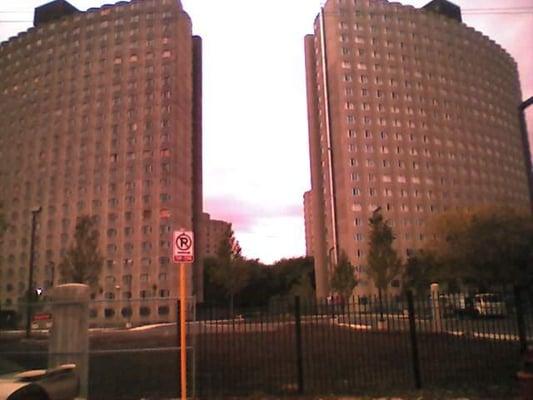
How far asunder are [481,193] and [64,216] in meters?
94.0

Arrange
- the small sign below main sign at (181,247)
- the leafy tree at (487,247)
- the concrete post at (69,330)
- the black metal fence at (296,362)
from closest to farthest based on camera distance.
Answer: the small sign below main sign at (181,247), the black metal fence at (296,362), the concrete post at (69,330), the leafy tree at (487,247)

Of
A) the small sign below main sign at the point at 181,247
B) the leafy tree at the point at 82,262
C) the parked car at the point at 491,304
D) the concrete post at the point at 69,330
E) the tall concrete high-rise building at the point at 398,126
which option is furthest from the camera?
the tall concrete high-rise building at the point at 398,126

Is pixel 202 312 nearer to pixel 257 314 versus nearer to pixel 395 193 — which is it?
pixel 257 314

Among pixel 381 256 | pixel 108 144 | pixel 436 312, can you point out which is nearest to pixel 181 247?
pixel 436 312

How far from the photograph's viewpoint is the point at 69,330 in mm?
12211

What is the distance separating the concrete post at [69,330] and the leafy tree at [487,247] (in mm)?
39781

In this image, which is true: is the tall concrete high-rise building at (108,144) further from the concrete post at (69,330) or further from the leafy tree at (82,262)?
the concrete post at (69,330)

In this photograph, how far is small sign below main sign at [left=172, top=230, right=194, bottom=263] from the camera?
33.8 ft

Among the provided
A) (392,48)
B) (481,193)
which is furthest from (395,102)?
(481,193)

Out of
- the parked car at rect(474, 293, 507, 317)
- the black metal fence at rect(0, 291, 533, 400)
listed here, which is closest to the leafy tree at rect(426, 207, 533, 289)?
the parked car at rect(474, 293, 507, 317)

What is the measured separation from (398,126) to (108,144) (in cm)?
6277

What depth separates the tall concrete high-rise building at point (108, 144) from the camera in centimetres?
10275

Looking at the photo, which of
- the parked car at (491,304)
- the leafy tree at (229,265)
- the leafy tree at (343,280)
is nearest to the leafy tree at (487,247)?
the leafy tree at (343,280)

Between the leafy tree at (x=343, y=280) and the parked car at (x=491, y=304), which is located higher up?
the leafy tree at (x=343, y=280)
